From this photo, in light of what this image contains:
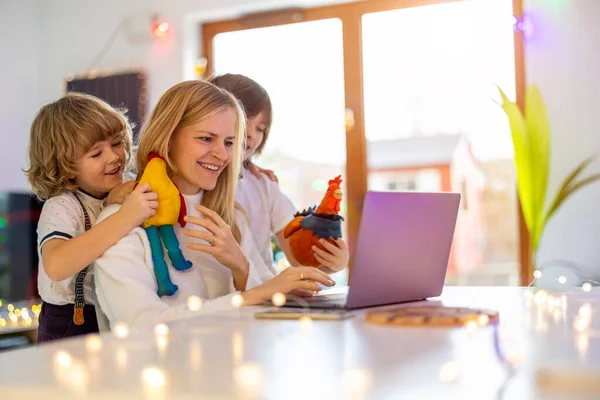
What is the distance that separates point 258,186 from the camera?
7.79ft

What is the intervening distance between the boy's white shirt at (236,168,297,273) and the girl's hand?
634 mm

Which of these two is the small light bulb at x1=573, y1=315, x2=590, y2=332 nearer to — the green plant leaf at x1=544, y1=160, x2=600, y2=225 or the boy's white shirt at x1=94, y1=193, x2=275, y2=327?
the boy's white shirt at x1=94, y1=193, x2=275, y2=327

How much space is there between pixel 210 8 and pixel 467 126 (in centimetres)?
175

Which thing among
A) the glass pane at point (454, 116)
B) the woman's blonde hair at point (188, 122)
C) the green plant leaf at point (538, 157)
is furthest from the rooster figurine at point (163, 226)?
the glass pane at point (454, 116)

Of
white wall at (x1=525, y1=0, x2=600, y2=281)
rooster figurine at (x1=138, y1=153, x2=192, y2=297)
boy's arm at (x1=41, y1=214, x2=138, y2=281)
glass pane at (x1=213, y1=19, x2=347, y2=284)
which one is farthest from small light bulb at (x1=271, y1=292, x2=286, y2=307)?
glass pane at (x1=213, y1=19, x2=347, y2=284)

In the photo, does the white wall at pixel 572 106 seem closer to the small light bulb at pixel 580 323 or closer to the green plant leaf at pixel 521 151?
the green plant leaf at pixel 521 151

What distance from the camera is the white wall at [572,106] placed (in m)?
3.71

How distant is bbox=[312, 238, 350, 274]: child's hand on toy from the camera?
1683 millimetres

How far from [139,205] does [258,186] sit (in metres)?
0.88

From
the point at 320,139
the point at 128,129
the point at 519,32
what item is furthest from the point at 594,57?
the point at 128,129

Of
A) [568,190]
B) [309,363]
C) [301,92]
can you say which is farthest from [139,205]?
[301,92]

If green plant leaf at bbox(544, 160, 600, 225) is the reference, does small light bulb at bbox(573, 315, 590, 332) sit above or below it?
below

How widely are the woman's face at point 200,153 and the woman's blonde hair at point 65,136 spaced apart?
24 centimetres

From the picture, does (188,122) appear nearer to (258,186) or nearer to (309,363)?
(258,186)
